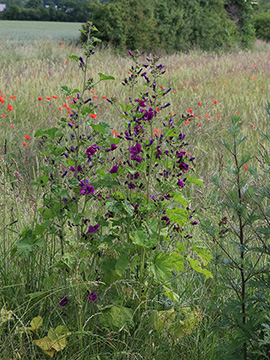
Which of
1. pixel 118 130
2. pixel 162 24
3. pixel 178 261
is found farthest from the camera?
pixel 162 24

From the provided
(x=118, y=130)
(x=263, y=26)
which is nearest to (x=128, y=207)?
(x=118, y=130)

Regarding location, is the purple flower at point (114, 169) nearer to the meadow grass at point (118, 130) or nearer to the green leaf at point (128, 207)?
the green leaf at point (128, 207)

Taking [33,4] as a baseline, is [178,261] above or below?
below

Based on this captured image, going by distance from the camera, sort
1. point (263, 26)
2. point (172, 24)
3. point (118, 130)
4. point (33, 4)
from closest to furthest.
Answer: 1. point (118, 130)
2. point (172, 24)
3. point (263, 26)
4. point (33, 4)

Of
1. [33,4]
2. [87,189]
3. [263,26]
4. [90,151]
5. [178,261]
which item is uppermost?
[33,4]

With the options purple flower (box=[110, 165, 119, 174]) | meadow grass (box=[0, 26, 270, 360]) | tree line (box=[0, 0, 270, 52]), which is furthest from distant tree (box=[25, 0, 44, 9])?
purple flower (box=[110, 165, 119, 174])

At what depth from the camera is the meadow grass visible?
1.78 meters

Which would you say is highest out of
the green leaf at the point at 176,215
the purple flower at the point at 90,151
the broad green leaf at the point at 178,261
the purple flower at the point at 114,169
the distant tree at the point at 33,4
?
the distant tree at the point at 33,4

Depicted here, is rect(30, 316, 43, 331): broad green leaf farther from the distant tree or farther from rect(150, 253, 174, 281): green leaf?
the distant tree

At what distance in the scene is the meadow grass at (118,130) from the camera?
70.1 inches

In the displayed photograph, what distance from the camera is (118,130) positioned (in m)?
4.49

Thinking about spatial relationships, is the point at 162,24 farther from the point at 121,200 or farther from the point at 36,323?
the point at 36,323

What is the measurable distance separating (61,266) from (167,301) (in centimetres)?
55

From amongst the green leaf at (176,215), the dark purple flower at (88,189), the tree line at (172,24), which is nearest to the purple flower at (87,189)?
the dark purple flower at (88,189)
